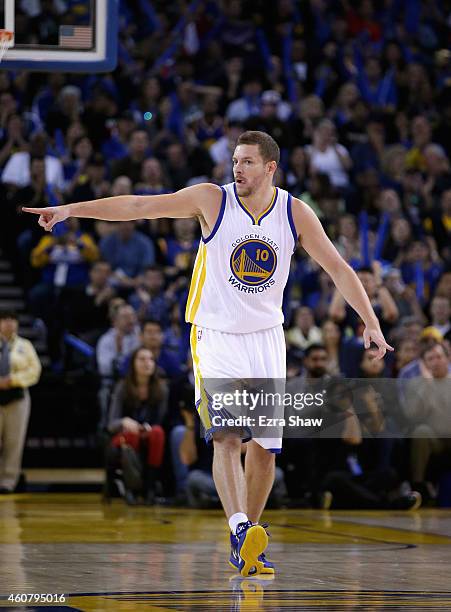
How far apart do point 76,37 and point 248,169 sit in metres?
3.55

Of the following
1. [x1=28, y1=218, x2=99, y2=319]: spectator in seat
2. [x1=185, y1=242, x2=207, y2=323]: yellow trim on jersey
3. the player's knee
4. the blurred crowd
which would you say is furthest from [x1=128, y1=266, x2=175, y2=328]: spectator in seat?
the player's knee

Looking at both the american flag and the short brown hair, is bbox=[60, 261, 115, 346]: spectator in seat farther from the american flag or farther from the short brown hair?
the short brown hair

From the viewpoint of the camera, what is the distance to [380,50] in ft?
77.0

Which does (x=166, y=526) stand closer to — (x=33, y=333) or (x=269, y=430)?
(x=269, y=430)

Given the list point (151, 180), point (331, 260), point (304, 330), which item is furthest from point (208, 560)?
point (151, 180)

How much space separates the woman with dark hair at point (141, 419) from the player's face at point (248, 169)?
236 inches

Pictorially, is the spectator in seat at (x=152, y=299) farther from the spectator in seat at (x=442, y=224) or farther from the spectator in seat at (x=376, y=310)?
the spectator in seat at (x=442, y=224)

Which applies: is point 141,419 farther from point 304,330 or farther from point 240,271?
point 240,271

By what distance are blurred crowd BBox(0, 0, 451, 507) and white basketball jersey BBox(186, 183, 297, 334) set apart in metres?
5.41

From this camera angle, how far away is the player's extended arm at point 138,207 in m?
7.17

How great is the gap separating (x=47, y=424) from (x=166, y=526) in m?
5.76

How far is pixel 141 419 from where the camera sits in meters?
13.6

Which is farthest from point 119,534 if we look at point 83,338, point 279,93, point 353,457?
point 279,93

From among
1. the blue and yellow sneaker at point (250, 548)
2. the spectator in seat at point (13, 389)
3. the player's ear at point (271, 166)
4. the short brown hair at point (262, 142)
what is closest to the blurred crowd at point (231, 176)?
the spectator in seat at point (13, 389)
